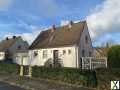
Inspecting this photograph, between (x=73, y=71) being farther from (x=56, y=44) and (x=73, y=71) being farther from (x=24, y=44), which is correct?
(x=24, y=44)

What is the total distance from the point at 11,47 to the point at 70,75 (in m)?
42.4

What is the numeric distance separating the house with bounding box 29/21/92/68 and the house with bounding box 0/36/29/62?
19163mm

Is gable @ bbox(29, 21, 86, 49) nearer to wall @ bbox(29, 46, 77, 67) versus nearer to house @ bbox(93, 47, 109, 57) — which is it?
wall @ bbox(29, 46, 77, 67)

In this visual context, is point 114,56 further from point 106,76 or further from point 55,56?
point 106,76

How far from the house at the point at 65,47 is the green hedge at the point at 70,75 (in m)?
8.46

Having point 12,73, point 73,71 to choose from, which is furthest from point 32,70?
point 73,71

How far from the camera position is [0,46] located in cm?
6919

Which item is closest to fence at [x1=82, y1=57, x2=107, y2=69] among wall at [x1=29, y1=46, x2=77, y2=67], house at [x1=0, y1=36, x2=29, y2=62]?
wall at [x1=29, y1=46, x2=77, y2=67]

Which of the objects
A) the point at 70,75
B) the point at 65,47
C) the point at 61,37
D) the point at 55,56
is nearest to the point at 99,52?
the point at 61,37

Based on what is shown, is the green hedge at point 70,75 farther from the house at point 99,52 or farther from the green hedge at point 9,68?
the house at point 99,52

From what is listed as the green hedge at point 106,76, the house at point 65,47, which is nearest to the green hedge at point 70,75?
the green hedge at point 106,76

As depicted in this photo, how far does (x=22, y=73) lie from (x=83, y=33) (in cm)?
1061

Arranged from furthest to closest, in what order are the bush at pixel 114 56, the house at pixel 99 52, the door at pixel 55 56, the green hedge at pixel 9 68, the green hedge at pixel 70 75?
the house at pixel 99 52 < the door at pixel 55 56 < the green hedge at pixel 9 68 < the bush at pixel 114 56 < the green hedge at pixel 70 75

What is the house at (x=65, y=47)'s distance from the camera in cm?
3741
